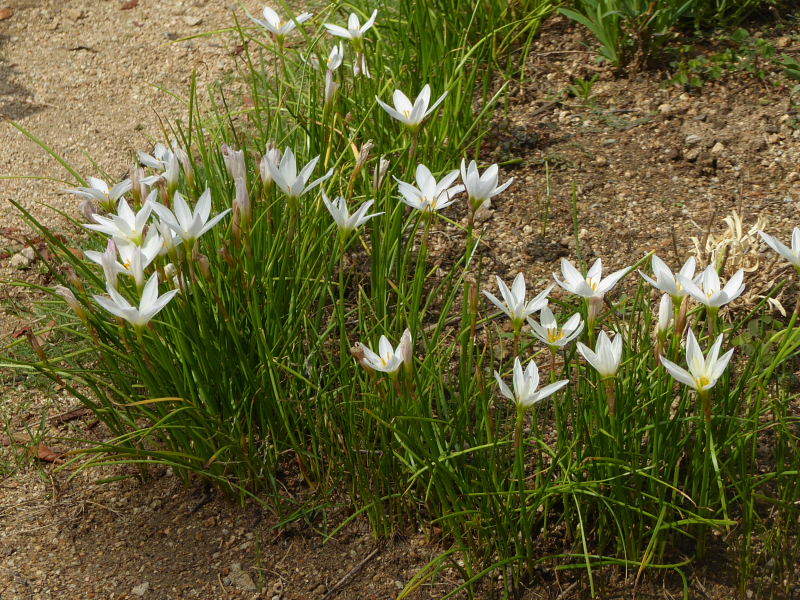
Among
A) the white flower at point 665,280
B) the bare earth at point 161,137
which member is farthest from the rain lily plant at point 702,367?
the bare earth at point 161,137

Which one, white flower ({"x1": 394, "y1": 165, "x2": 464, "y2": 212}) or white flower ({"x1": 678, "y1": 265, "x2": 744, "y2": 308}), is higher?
white flower ({"x1": 394, "y1": 165, "x2": 464, "y2": 212})

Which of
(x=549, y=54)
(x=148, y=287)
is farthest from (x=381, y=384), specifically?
(x=549, y=54)

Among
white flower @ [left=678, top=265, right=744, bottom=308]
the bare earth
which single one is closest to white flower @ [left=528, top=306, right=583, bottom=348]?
white flower @ [left=678, top=265, right=744, bottom=308]

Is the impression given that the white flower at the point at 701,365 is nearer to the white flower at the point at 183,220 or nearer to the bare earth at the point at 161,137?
the bare earth at the point at 161,137

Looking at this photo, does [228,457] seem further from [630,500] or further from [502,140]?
[502,140]

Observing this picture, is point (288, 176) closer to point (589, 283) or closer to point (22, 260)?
point (589, 283)

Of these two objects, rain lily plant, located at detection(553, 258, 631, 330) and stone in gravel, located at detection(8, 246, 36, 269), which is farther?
stone in gravel, located at detection(8, 246, 36, 269)

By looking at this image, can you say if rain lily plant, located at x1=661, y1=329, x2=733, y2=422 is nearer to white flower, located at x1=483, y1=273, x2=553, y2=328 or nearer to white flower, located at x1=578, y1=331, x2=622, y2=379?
white flower, located at x1=578, y1=331, x2=622, y2=379

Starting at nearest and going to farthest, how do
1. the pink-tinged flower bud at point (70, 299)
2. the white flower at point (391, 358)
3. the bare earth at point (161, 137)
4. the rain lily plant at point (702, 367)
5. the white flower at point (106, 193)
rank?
the rain lily plant at point (702, 367)
the white flower at point (391, 358)
the pink-tinged flower bud at point (70, 299)
the white flower at point (106, 193)
the bare earth at point (161, 137)
